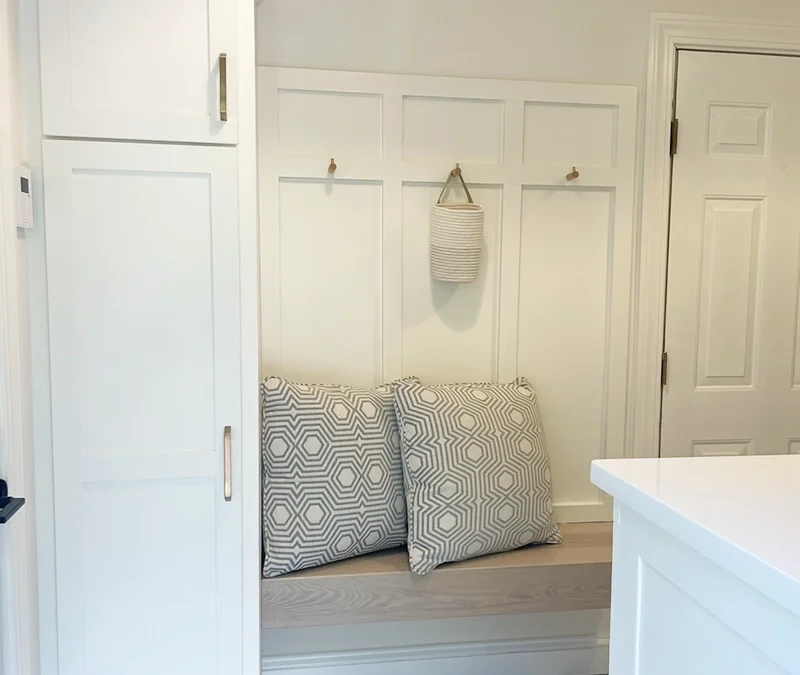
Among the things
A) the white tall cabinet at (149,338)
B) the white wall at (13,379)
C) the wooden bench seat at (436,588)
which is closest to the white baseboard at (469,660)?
the wooden bench seat at (436,588)

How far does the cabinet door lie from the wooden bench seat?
0.69 feet

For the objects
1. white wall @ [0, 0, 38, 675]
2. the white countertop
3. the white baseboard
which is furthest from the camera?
the white baseboard

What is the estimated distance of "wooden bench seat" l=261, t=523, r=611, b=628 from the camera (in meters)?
1.77

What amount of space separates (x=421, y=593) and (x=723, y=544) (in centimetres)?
125

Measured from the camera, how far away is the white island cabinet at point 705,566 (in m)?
0.65

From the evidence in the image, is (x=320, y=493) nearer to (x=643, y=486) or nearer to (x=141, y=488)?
(x=141, y=488)

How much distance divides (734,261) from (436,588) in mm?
1472

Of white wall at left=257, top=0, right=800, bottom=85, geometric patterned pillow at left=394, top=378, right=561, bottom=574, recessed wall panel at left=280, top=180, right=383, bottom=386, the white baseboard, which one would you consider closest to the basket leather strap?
recessed wall panel at left=280, top=180, right=383, bottom=386

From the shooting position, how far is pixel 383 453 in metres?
1.91

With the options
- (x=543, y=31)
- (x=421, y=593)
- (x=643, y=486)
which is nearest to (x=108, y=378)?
(x=421, y=593)

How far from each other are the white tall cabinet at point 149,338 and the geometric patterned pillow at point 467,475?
469 millimetres

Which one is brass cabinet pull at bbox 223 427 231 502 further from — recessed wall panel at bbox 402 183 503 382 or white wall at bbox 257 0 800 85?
white wall at bbox 257 0 800 85

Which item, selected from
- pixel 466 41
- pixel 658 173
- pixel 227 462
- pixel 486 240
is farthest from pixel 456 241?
pixel 227 462

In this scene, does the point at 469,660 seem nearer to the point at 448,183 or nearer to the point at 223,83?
the point at 448,183
